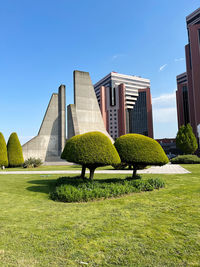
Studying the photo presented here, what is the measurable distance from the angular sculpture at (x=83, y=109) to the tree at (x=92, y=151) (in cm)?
2093

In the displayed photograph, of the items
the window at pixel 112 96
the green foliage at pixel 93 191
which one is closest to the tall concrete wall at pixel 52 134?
the green foliage at pixel 93 191

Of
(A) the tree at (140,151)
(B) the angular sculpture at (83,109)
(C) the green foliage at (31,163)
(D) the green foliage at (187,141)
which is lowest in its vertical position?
(C) the green foliage at (31,163)

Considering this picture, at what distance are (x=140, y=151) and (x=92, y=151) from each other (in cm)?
242

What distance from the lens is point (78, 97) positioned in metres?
30.6

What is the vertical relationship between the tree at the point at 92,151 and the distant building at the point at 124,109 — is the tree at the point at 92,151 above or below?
below

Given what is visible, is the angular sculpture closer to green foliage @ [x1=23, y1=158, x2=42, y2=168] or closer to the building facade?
green foliage @ [x1=23, y1=158, x2=42, y2=168]

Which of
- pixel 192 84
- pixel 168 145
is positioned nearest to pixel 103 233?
pixel 192 84

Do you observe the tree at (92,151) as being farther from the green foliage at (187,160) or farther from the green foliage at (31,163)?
the green foliage at (187,160)

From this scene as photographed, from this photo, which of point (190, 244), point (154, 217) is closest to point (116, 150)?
point (154, 217)

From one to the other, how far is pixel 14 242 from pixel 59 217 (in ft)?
5.03

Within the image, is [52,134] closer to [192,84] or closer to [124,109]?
[192,84]

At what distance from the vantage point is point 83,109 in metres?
30.8

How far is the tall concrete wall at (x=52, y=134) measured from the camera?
102 feet

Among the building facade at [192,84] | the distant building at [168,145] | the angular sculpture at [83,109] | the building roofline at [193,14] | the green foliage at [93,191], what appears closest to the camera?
the green foliage at [93,191]
